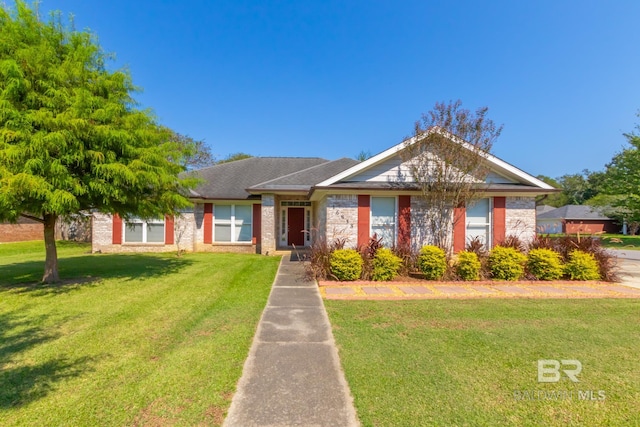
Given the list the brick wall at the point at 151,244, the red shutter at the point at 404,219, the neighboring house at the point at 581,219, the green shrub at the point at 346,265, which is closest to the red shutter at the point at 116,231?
the brick wall at the point at 151,244

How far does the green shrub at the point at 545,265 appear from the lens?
8.73 m

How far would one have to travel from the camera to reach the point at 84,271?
10.4 m

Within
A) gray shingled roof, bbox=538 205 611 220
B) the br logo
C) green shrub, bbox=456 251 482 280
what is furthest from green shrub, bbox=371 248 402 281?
gray shingled roof, bbox=538 205 611 220

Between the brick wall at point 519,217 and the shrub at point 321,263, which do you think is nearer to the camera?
the shrub at point 321,263

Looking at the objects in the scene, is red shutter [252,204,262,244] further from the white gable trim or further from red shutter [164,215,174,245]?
the white gable trim

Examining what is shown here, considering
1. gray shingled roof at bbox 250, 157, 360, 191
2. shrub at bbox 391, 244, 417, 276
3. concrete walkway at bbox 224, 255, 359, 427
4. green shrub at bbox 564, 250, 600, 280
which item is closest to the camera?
concrete walkway at bbox 224, 255, 359, 427

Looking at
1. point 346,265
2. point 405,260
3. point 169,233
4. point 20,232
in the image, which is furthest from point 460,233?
point 20,232

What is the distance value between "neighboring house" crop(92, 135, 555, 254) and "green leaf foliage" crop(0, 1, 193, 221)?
374 centimetres

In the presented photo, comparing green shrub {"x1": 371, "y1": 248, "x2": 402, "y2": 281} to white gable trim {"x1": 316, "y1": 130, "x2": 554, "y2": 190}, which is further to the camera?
white gable trim {"x1": 316, "y1": 130, "x2": 554, "y2": 190}

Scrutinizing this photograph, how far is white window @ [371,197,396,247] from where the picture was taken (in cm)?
1159

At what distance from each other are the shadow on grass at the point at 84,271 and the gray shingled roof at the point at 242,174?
4.14m

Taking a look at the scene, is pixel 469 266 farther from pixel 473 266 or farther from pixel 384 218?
pixel 384 218

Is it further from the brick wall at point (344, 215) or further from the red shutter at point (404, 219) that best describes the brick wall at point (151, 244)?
the red shutter at point (404, 219)

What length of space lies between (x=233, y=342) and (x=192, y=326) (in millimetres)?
1166
